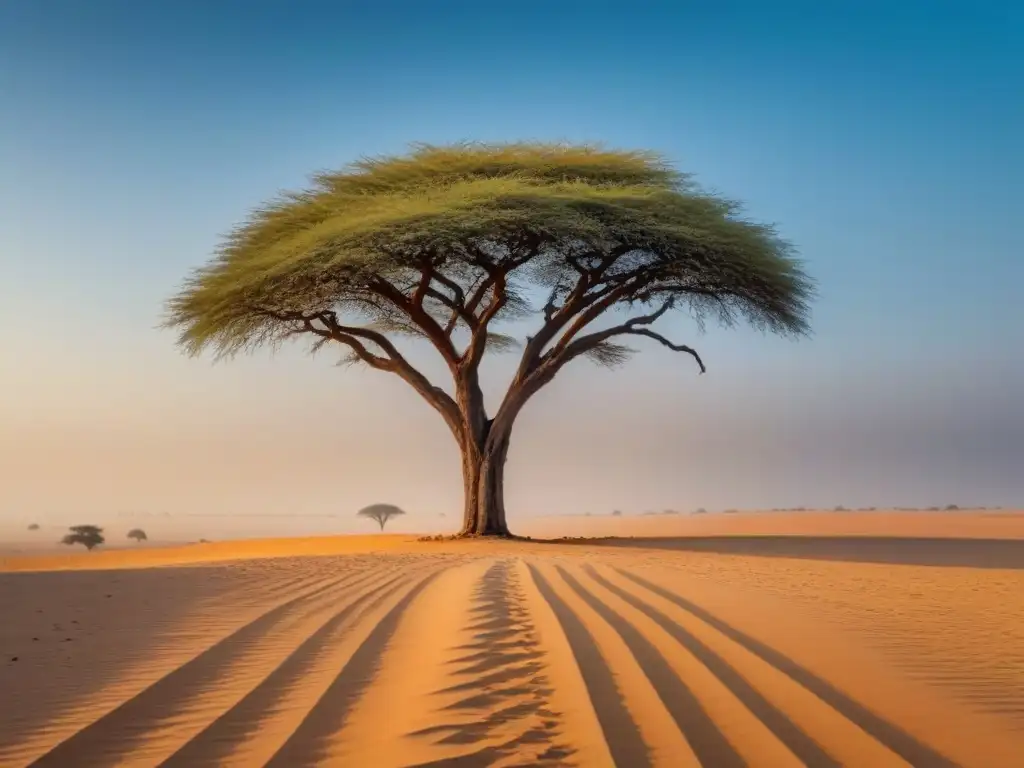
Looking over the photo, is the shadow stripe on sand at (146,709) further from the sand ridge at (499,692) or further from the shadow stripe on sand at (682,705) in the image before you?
the shadow stripe on sand at (682,705)

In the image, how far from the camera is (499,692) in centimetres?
448

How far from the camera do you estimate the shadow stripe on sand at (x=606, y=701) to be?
353cm

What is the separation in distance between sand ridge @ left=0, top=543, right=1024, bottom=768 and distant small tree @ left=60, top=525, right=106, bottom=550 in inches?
1429

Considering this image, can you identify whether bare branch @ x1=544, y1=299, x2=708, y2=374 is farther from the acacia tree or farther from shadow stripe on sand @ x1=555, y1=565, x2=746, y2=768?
shadow stripe on sand @ x1=555, y1=565, x2=746, y2=768

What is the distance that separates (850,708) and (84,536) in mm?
42500

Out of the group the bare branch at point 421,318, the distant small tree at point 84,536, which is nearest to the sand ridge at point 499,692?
the bare branch at point 421,318

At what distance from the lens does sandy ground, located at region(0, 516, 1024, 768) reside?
12.1ft

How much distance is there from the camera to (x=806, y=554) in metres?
16.9

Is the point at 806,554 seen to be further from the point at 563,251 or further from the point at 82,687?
the point at 82,687

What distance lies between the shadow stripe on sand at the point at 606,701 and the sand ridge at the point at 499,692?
12 mm

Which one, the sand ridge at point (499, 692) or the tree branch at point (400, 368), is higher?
the tree branch at point (400, 368)

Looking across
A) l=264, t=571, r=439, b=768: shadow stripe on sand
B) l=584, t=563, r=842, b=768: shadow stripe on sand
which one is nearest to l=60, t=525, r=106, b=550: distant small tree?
l=264, t=571, r=439, b=768: shadow stripe on sand

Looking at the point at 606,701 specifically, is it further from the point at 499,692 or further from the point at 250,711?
the point at 250,711

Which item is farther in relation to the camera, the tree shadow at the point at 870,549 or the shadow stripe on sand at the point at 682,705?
the tree shadow at the point at 870,549
